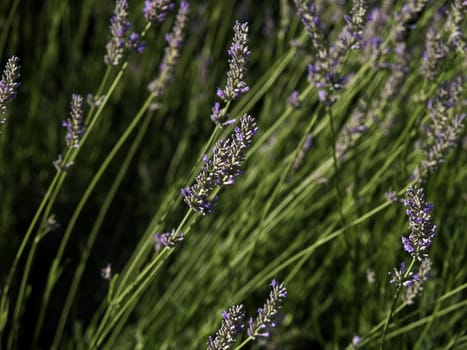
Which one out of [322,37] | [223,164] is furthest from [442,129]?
[223,164]

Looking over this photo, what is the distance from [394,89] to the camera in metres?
2.01

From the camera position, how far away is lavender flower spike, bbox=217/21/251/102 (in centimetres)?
117

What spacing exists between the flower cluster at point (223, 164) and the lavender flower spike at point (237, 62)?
11 cm

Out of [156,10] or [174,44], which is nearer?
[156,10]

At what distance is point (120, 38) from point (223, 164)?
56 cm

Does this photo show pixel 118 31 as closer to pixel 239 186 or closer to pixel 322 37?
pixel 322 37

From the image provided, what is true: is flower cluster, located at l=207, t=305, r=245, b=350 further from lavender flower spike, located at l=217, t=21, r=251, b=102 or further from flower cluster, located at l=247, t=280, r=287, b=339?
lavender flower spike, located at l=217, t=21, r=251, b=102

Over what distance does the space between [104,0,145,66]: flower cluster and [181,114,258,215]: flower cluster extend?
50 centimetres

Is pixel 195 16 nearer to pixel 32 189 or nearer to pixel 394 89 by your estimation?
pixel 32 189

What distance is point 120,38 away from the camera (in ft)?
5.01

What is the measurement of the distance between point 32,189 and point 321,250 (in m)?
1.34

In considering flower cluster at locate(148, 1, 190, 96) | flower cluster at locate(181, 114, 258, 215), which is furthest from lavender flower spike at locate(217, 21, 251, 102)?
flower cluster at locate(148, 1, 190, 96)

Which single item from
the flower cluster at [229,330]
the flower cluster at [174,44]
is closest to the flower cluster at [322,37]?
the flower cluster at [174,44]

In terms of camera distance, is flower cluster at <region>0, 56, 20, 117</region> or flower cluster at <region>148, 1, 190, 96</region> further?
flower cluster at <region>148, 1, 190, 96</region>
